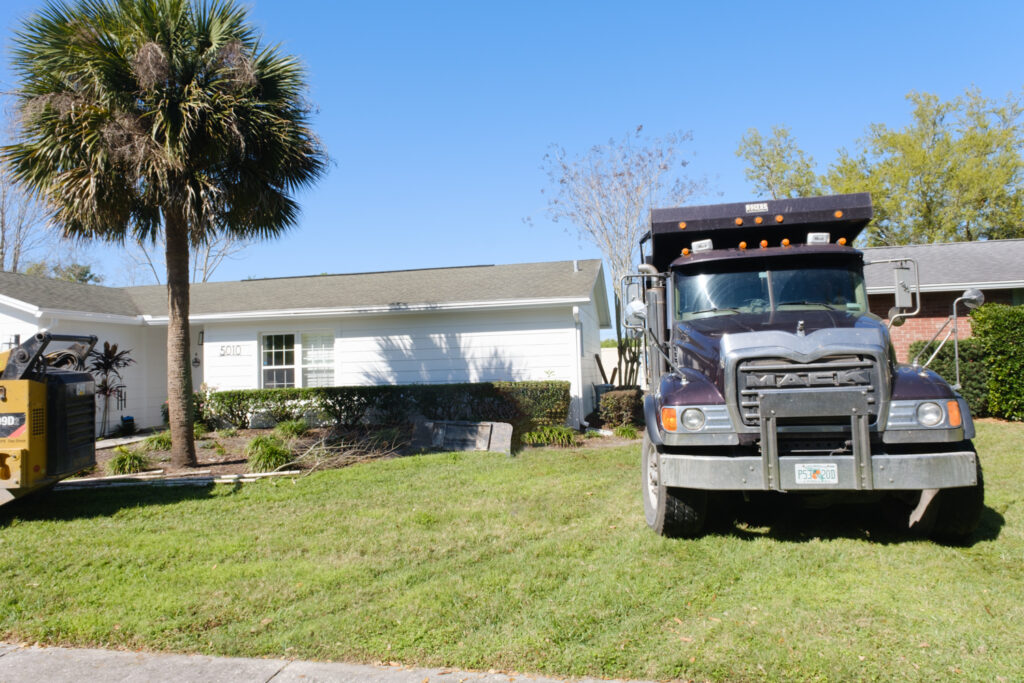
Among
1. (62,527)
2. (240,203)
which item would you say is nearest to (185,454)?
(62,527)

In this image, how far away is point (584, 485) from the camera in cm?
821

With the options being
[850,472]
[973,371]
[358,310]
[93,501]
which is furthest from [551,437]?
[973,371]

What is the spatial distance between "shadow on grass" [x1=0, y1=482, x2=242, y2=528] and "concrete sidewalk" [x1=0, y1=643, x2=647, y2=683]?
3775 mm

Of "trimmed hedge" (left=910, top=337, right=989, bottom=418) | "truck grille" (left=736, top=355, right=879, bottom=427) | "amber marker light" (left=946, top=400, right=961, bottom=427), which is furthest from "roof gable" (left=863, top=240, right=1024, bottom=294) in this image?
"truck grille" (left=736, top=355, right=879, bottom=427)

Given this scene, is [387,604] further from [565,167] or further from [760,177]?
[760,177]

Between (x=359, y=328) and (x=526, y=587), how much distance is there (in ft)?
36.3

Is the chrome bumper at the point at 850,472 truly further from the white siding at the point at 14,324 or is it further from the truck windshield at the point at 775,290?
the white siding at the point at 14,324

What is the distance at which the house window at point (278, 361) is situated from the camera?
15.6 m

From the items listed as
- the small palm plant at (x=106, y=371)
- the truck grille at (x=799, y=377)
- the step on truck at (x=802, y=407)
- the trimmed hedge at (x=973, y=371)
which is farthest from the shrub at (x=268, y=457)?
the trimmed hedge at (x=973, y=371)

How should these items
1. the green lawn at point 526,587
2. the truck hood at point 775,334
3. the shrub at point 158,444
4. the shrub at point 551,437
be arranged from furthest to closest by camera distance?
the shrub at point 551,437
the shrub at point 158,444
the truck hood at point 775,334
the green lawn at point 526,587

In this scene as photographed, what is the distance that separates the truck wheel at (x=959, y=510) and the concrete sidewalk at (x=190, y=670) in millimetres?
3458

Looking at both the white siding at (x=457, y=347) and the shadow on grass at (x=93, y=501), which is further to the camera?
the white siding at (x=457, y=347)

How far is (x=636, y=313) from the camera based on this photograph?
247 inches

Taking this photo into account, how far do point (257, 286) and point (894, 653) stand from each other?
17.2 meters
